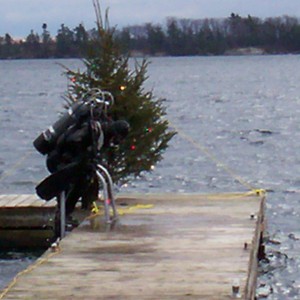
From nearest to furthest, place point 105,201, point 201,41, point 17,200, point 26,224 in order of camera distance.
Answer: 1. point 105,201
2. point 26,224
3. point 17,200
4. point 201,41

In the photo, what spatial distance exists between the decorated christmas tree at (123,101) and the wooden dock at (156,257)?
0.79m

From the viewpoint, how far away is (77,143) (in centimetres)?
1146

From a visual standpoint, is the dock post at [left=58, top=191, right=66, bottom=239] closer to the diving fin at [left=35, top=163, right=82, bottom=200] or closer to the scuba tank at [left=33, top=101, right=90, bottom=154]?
the diving fin at [left=35, top=163, right=82, bottom=200]

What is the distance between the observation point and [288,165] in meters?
27.3

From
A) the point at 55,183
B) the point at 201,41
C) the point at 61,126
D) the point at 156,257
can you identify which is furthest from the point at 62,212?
the point at 201,41

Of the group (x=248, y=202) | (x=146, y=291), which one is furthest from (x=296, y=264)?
(x=146, y=291)

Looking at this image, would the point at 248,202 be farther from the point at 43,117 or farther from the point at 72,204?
the point at 43,117

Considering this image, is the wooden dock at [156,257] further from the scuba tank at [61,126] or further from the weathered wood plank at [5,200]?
the weathered wood plank at [5,200]

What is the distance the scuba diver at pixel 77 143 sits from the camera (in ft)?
37.6

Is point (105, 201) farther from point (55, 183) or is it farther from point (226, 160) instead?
point (226, 160)

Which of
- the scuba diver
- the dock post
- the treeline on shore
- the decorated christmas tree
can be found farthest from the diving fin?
the treeline on shore

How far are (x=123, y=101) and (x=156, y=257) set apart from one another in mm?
3994

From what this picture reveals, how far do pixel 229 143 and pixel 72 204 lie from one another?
71.2 ft

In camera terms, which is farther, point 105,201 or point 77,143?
point 105,201
